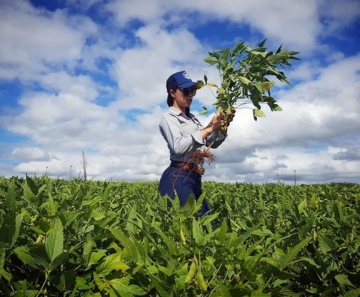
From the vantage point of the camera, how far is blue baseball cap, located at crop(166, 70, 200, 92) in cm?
496

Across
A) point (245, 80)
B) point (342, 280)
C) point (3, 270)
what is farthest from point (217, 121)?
point (3, 270)

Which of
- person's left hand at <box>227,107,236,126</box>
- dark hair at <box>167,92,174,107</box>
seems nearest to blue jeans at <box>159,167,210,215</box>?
person's left hand at <box>227,107,236,126</box>

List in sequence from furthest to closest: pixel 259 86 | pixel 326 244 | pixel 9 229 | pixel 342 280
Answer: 1. pixel 259 86
2. pixel 326 244
3. pixel 342 280
4. pixel 9 229

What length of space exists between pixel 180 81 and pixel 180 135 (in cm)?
82

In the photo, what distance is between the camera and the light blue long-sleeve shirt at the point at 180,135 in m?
4.46

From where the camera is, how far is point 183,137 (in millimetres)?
4594

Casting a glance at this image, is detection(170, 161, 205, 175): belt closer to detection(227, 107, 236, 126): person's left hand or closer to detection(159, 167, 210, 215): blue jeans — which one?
detection(159, 167, 210, 215): blue jeans

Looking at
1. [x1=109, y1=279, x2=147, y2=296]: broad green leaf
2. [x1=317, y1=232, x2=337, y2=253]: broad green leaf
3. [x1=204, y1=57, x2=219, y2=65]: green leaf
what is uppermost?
[x1=204, y1=57, x2=219, y2=65]: green leaf

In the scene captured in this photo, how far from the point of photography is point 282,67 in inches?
193

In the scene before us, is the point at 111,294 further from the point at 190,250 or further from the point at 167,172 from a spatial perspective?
the point at 167,172

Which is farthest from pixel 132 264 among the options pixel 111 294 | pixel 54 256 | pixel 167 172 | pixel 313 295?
pixel 167 172

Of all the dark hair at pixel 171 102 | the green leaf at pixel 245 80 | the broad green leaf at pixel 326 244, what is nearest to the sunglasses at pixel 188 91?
the dark hair at pixel 171 102

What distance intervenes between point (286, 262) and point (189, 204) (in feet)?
3.38

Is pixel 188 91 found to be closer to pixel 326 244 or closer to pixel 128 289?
pixel 326 244
